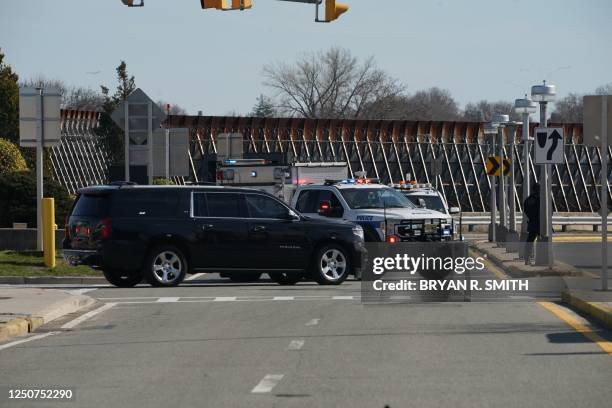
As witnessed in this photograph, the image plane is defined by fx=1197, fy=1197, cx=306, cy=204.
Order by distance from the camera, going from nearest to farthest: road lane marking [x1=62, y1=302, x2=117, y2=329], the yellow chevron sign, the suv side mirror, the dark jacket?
1. road lane marking [x1=62, y1=302, x2=117, y2=329]
2. the suv side mirror
3. the dark jacket
4. the yellow chevron sign

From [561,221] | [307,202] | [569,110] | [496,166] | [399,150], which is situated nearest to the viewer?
[307,202]

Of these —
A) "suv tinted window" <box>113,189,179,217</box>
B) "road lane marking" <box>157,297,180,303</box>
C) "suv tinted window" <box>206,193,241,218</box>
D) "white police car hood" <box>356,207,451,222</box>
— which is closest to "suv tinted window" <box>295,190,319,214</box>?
"white police car hood" <box>356,207,451,222</box>

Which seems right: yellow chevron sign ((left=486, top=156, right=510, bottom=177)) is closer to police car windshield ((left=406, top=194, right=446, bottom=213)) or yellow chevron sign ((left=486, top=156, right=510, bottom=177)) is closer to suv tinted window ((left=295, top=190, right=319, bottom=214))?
A: police car windshield ((left=406, top=194, right=446, bottom=213))

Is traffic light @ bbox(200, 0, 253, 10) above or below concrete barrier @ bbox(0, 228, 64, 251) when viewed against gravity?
above

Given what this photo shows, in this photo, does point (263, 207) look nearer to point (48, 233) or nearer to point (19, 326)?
point (48, 233)

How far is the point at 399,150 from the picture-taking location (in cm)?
7150

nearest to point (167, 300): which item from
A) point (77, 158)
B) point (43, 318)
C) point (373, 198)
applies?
point (43, 318)

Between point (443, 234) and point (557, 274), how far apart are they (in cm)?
244

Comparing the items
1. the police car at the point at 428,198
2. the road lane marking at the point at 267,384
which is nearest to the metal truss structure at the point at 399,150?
the police car at the point at 428,198

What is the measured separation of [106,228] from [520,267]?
9.17 m

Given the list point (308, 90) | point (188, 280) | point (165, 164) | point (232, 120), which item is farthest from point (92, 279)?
point (308, 90)

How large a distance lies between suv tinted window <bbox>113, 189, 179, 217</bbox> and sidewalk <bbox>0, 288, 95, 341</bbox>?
239 cm

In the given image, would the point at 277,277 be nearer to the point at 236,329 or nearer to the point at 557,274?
the point at 557,274

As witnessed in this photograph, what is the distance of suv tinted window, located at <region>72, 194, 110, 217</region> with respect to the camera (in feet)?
75.3
